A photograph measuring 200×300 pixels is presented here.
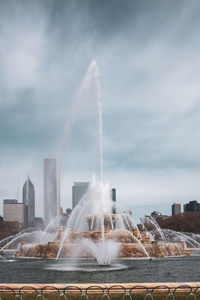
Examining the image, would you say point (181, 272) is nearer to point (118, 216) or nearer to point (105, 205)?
point (118, 216)

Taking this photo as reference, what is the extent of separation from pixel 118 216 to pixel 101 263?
57.3 ft

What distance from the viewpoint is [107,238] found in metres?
36.7

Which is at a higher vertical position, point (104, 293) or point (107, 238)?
point (104, 293)

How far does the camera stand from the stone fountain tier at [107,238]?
34.5 meters

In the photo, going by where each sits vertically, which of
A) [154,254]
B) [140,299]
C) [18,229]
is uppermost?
[140,299]

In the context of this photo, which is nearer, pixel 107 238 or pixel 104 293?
pixel 104 293

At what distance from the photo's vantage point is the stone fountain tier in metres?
34.5

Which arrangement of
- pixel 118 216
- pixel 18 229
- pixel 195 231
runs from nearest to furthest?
pixel 118 216, pixel 195 231, pixel 18 229

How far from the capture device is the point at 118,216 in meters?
46.0

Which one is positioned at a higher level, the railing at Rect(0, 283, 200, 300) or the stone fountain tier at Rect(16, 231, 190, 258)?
the railing at Rect(0, 283, 200, 300)

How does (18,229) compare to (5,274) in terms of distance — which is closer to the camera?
(5,274)

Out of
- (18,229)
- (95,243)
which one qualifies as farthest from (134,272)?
(18,229)

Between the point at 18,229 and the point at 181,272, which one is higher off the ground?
the point at 181,272

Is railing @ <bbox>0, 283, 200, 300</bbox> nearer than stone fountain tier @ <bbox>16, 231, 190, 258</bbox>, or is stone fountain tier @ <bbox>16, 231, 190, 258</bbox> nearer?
railing @ <bbox>0, 283, 200, 300</bbox>
